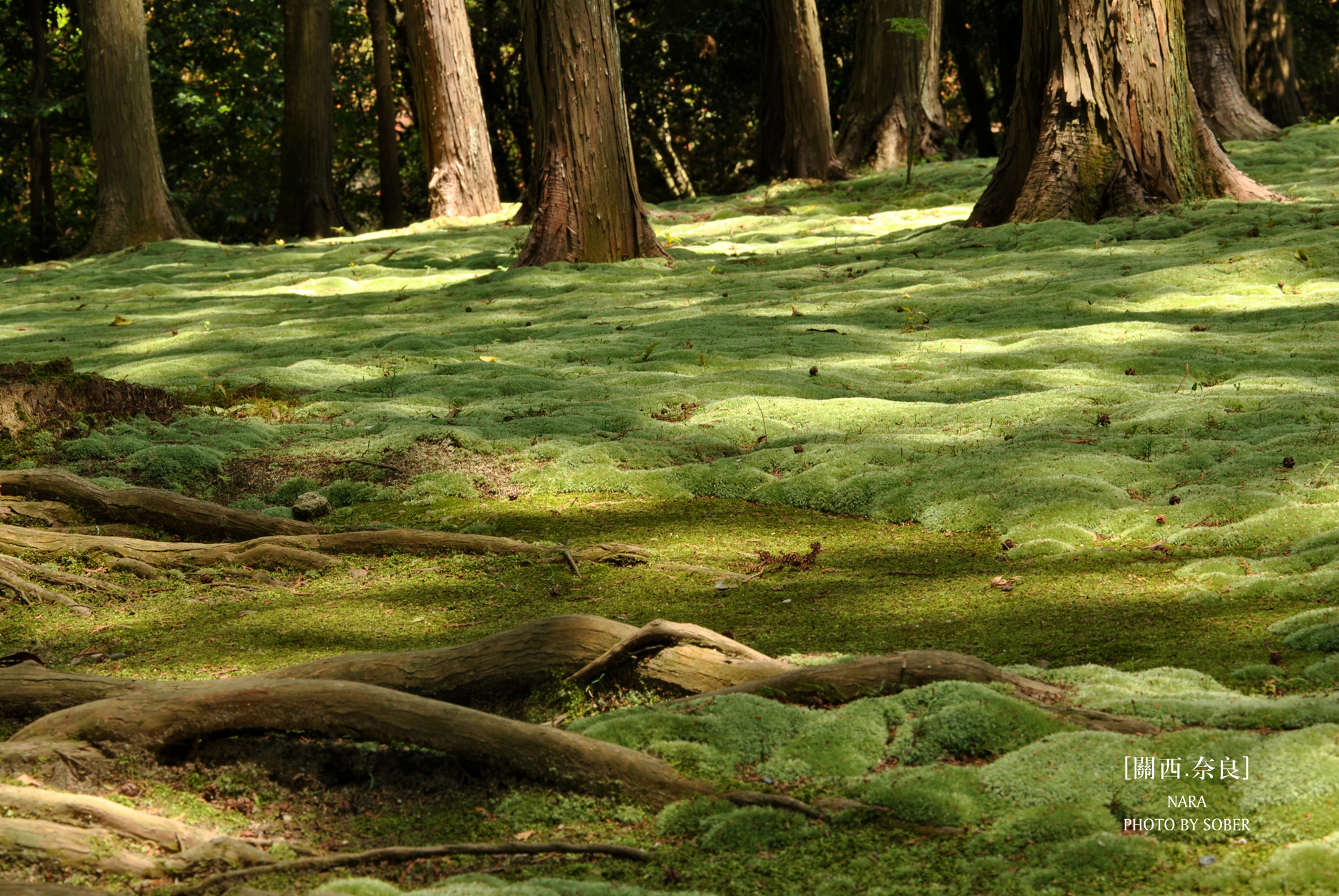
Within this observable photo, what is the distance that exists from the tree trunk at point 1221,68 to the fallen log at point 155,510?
1470cm

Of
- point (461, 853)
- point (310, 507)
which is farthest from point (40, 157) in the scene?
point (461, 853)

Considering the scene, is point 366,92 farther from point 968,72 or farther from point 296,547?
point 296,547

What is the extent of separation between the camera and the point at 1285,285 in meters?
9.28

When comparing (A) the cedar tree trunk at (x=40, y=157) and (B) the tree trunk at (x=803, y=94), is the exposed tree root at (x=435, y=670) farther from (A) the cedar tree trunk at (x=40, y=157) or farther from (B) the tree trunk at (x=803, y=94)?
(A) the cedar tree trunk at (x=40, y=157)

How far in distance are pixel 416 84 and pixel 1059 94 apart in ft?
32.0

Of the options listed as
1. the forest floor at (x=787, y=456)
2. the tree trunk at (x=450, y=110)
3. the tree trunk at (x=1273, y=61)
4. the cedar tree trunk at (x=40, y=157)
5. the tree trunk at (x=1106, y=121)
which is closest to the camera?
the forest floor at (x=787, y=456)

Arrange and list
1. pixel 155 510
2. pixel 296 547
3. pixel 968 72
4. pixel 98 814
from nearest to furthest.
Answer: pixel 98 814 → pixel 296 547 → pixel 155 510 → pixel 968 72

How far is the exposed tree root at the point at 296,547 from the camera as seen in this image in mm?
5246

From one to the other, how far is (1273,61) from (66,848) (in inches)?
902

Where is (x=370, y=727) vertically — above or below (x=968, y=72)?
below

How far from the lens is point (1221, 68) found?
15797 millimetres

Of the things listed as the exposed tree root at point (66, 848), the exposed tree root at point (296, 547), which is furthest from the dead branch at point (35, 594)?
the exposed tree root at point (66, 848)

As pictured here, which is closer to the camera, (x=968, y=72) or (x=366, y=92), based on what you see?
(x=968, y=72)

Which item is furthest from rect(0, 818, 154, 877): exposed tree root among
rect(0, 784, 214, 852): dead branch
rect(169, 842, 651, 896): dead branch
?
rect(169, 842, 651, 896): dead branch
